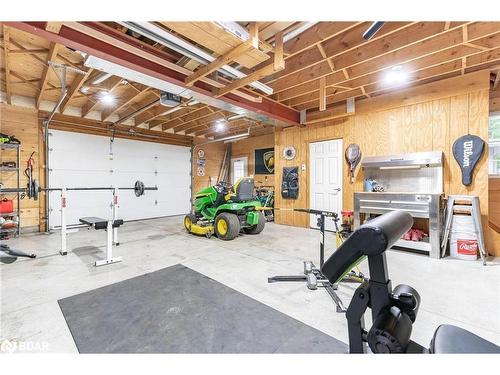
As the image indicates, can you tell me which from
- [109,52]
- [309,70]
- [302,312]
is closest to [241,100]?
[309,70]

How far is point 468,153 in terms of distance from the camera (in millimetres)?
3816

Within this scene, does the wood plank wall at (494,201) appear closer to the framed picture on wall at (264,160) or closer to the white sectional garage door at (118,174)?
the framed picture on wall at (264,160)

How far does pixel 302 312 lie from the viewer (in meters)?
2.09

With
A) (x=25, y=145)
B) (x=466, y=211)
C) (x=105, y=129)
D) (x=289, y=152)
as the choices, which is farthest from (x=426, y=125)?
(x=25, y=145)

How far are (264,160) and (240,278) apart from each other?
20.3 ft

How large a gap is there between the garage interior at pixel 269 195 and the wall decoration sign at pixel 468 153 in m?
0.03

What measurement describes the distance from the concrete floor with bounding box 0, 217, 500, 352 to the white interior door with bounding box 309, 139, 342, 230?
1149 millimetres

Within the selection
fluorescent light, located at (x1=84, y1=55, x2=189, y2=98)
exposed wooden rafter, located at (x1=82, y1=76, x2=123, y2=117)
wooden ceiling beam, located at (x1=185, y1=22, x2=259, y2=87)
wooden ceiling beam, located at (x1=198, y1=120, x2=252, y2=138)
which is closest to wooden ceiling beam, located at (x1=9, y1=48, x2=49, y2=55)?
exposed wooden rafter, located at (x1=82, y1=76, x2=123, y2=117)

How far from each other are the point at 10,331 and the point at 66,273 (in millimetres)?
1269

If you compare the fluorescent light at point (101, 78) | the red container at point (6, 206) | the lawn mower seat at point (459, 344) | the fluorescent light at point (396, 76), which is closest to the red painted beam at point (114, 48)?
the fluorescent light at point (101, 78)

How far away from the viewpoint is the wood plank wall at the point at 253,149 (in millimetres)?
8492

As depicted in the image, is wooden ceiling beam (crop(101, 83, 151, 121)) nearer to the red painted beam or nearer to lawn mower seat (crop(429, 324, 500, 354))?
the red painted beam

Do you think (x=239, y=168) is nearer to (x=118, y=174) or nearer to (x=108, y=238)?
(x=118, y=174)
